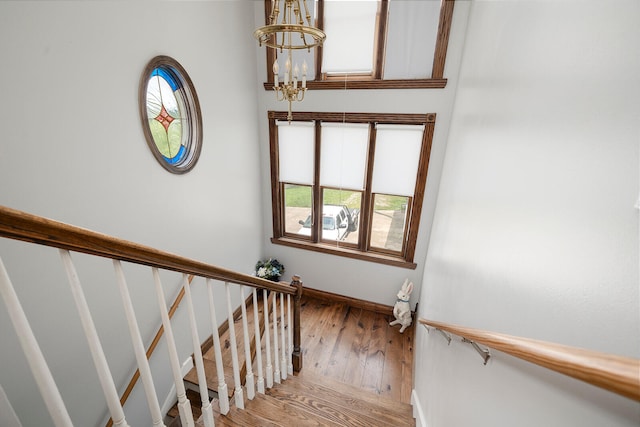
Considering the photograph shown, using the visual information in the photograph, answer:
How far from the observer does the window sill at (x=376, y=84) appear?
8.56 ft

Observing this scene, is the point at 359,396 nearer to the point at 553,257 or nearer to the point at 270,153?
the point at 553,257

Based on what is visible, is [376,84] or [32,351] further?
[376,84]

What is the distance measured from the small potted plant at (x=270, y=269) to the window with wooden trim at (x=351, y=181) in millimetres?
334

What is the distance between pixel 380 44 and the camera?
2.70 metres

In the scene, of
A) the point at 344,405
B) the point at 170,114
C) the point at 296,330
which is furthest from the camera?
the point at 170,114

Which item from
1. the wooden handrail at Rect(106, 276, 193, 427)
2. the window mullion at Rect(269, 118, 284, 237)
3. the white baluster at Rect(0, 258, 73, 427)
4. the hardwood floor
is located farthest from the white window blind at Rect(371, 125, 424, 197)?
the white baluster at Rect(0, 258, 73, 427)

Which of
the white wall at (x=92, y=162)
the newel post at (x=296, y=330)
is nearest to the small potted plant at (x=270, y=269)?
the white wall at (x=92, y=162)

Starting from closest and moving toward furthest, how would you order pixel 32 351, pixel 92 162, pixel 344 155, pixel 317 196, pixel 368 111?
pixel 32 351 < pixel 92 162 < pixel 368 111 < pixel 344 155 < pixel 317 196

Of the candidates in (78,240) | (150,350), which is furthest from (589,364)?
(150,350)

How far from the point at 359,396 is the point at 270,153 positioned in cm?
280

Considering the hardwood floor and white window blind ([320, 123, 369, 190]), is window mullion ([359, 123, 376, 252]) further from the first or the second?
the hardwood floor

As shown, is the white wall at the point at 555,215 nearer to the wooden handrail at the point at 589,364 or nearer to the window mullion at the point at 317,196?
the wooden handrail at the point at 589,364

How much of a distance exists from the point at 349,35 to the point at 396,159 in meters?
1.40

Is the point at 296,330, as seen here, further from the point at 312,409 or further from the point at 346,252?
the point at 346,252
